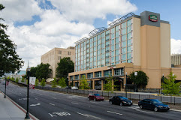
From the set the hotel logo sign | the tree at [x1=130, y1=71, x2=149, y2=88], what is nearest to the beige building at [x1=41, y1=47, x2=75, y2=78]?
the hotel logo sign

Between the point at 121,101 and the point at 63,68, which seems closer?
the point at 121,101

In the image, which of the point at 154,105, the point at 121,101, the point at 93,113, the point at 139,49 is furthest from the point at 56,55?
the point at 93,113

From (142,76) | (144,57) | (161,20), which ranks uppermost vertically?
(161,20)

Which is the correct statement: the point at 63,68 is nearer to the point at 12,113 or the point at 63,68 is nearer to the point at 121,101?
the point at 121,101

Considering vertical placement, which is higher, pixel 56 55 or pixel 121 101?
pixel 56 55

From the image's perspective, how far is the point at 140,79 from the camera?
214 ft

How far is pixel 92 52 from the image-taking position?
326ft

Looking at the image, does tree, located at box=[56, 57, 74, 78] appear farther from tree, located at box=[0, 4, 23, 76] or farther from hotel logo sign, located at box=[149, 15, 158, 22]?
tree, located at box=[0, 4, 23, 76]

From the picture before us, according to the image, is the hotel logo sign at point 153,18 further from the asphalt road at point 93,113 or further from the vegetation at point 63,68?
the vegetation at point 63,68

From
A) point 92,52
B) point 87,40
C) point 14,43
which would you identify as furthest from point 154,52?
point 14,43

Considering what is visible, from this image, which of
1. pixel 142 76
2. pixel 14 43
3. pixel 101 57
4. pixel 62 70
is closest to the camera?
pixel 14 43

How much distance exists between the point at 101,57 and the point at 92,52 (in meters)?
9.79

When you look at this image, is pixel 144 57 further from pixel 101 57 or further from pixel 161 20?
pixel 101 57

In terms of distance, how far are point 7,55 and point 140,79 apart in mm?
43595
